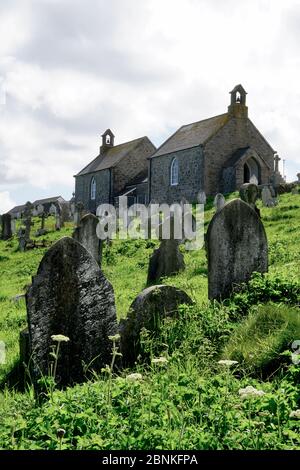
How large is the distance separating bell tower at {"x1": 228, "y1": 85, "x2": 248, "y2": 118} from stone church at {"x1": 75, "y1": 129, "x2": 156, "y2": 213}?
9.08 meters

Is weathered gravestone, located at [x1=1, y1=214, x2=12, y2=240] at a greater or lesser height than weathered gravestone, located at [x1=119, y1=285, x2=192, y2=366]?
greater

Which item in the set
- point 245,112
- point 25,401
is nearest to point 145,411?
point 25,401

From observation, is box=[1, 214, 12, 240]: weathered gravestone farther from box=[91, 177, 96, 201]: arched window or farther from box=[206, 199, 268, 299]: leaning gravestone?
box=[206, 199, 268, 299]: leaning gravestone

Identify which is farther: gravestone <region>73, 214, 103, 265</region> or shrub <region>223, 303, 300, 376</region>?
gravestone <region>73, 214, 103, 265</region>

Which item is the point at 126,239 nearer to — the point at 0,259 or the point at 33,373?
the point at 0,259

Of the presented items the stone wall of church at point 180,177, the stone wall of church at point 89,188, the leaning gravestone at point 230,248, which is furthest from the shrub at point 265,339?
the stone wall of church at point 89,188

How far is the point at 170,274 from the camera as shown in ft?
42.3

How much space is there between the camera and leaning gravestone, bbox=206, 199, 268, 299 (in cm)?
838

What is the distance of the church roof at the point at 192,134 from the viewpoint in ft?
126

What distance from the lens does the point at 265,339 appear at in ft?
20.3

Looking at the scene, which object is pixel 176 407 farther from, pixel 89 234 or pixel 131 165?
pixel 131 165

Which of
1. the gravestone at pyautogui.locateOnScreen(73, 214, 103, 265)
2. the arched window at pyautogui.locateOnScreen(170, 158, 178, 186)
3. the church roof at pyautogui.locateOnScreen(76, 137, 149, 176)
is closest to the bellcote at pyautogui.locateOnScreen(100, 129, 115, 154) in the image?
the church roof at pyautogui.locateOnScreen(76, 137, 149, 176)

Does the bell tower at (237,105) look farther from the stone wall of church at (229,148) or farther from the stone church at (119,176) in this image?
the stone church at (119,176)
